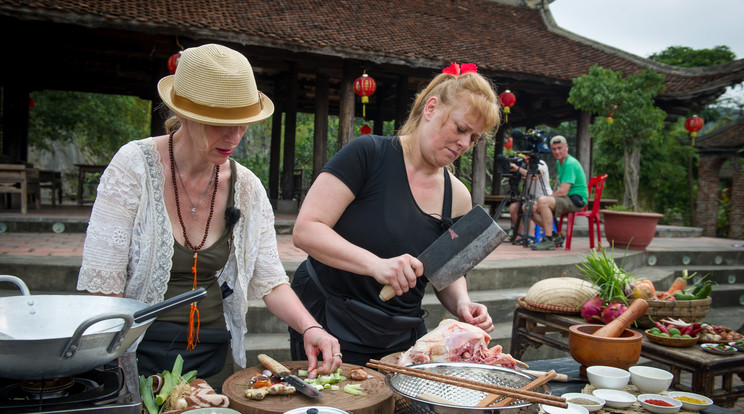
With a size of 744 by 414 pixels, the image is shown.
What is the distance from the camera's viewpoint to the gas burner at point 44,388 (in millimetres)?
1000

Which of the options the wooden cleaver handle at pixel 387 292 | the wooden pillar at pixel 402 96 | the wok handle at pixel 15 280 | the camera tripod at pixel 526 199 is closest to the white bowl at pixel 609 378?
the wooden cleaver handle at pixel 387 292

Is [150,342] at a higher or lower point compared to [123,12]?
lower

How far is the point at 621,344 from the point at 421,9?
11468 mm

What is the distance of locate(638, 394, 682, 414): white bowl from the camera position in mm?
1623

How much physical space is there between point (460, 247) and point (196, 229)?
2.92 ft

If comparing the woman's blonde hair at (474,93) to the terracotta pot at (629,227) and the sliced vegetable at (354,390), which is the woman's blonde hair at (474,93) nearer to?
the sliced vegetable at (354,390)

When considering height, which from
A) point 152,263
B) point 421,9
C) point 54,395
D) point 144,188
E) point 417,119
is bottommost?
point 54,395

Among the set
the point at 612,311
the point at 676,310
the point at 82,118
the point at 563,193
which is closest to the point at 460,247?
the point at 612,311

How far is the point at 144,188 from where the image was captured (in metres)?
1.67

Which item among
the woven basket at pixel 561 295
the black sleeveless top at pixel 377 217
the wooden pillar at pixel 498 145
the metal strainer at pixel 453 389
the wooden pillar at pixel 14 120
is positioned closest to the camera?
the metal strainer at pixel 453 389

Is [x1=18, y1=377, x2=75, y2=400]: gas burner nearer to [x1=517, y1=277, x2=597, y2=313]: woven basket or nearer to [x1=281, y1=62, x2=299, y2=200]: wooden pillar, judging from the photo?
[x1=517, y1=277, x2=597, y2=313]: woven basket

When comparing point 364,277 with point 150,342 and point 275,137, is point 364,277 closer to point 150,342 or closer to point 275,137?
point 150,342

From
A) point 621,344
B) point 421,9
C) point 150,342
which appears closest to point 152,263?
point 150,342

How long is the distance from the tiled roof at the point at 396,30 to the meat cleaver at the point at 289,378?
7.31 metres
